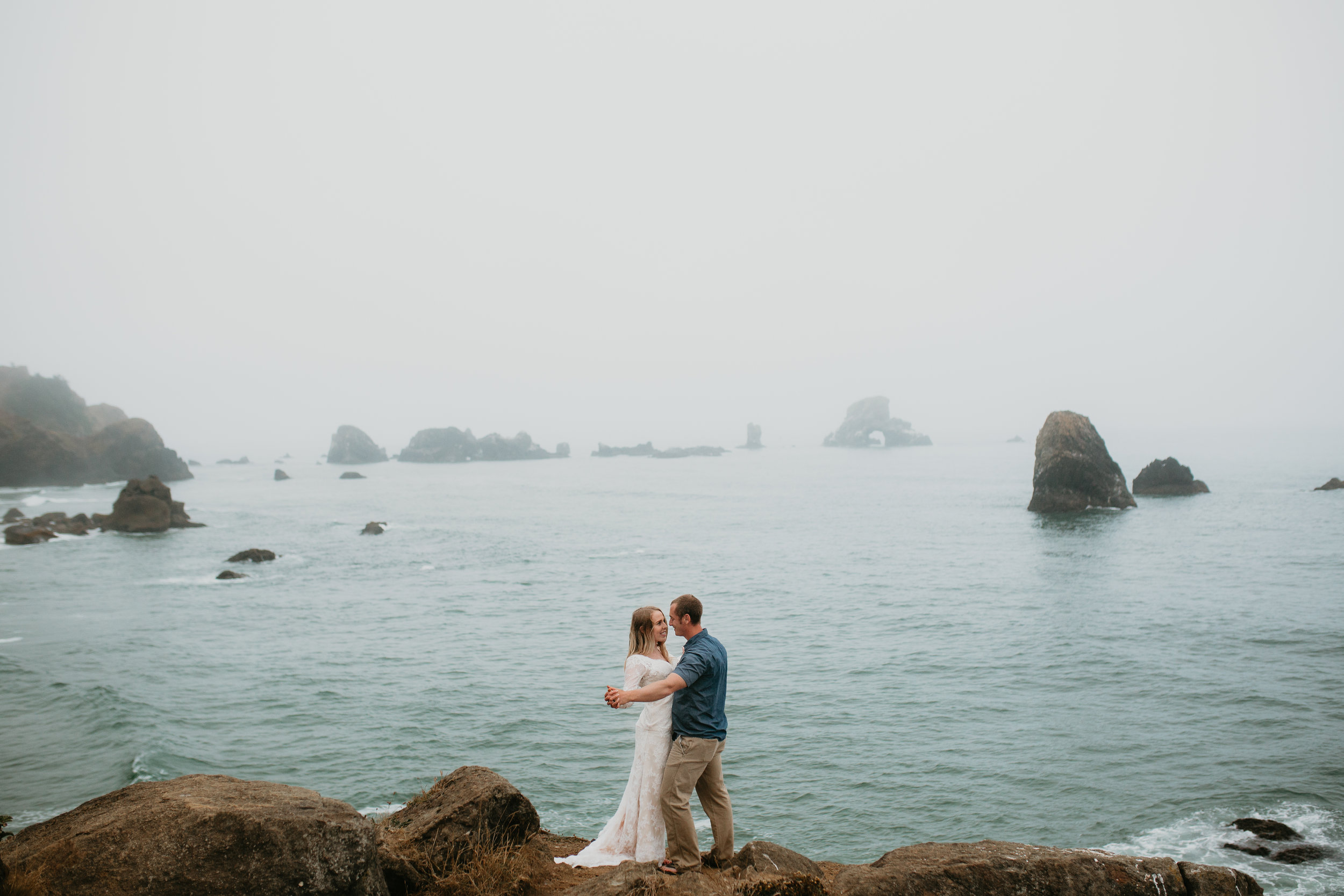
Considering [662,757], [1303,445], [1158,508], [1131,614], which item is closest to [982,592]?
[1131,614]

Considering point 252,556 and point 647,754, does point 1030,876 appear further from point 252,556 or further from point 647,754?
point 252,556

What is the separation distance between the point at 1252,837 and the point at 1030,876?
925 centimetres

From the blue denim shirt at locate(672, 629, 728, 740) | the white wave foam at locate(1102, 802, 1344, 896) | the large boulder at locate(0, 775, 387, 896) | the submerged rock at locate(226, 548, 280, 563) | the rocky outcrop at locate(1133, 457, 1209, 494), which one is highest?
the rocky outcrop at locate(1133, 457, 1209, 494)

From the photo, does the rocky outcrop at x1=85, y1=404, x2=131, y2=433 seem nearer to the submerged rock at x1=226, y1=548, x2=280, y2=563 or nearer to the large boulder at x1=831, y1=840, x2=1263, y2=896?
the submerged rock at x1=226, y1=548, x2=280, y2=563

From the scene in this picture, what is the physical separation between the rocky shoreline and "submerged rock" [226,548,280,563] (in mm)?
40336

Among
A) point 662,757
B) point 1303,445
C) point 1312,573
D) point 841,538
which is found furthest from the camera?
point 1303,445

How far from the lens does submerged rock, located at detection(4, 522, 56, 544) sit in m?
48.2

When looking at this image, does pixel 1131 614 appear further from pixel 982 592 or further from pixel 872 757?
pixel 872 757

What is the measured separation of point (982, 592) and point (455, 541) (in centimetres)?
3479

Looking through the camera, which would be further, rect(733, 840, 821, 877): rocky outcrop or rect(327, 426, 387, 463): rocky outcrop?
rect(327, 426, 387, 463): rocky outcrop

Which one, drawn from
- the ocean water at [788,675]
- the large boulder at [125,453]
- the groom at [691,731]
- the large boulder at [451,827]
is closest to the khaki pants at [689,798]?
the groom at [691,731]

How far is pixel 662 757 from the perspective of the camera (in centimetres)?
687

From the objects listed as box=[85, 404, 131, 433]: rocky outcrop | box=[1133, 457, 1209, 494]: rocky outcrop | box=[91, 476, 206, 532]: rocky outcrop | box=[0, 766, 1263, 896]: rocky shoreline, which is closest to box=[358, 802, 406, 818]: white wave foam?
box=[0, 766, 1263, 896]: rocky shoreline

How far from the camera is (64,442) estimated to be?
322ft
